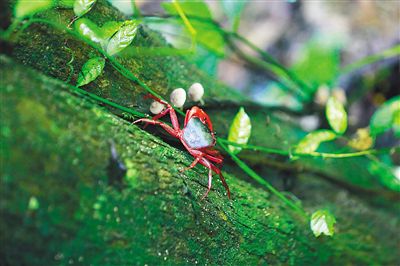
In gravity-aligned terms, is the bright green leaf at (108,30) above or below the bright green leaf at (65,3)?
below

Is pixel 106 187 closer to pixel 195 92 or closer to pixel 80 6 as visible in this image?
pixel 80 6

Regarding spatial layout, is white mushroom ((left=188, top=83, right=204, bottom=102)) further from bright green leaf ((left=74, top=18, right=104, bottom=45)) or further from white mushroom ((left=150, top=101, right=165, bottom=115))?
bright green leaf ((left=74, top=18, right=104, bottom=45))

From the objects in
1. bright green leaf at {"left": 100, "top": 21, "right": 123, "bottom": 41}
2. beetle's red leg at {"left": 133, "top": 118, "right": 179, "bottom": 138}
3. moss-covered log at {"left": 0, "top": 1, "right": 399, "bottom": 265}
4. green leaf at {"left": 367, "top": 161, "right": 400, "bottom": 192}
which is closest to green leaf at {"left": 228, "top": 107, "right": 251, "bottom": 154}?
moss-covered log at {"left": 0, "top": 1, "right": 399, "bottom": 265}

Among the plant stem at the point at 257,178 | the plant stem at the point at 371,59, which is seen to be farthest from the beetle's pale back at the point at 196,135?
the plant stem at the point at 371,59

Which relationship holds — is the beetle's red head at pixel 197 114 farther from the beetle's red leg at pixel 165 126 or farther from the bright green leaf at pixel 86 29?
the bright green leaf at pixel 86 29

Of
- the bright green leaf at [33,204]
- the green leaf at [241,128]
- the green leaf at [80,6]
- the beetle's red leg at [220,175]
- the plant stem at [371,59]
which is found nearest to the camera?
the bright green leaf at [33,204]

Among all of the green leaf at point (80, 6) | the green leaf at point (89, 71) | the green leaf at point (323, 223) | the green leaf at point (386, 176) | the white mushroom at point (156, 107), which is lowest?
the green leaf at point (386, 176)
